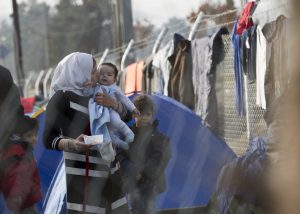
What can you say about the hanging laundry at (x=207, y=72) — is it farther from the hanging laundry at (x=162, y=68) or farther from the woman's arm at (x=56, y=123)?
the woman's arm at (x=56, y=123)

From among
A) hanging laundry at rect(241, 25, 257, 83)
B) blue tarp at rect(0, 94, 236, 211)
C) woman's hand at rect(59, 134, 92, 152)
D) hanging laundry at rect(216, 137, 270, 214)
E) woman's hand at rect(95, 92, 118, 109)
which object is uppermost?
hanging laundry at rect(241, 25, 257, 83)

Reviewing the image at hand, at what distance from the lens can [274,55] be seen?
4.11 metres

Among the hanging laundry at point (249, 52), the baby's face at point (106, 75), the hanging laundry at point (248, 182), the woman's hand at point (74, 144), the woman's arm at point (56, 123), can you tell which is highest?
the hanging laundry at point (249, 52)

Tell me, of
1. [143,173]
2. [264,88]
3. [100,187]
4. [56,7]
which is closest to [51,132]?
[100,187]

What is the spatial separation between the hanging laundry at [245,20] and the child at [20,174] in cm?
211

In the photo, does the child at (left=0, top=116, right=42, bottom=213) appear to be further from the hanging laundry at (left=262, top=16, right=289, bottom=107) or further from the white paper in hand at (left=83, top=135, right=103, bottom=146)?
the hanging laundry at (left=262, top=16, right=289, bottom=107)

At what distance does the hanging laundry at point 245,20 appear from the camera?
15.0ft

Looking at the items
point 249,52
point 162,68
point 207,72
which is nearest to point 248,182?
A: point 249,52

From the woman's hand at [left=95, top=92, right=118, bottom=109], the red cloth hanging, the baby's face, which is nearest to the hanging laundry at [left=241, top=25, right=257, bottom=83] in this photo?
the red cloth hanging

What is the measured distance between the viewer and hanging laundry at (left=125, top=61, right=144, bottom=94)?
7039 mm

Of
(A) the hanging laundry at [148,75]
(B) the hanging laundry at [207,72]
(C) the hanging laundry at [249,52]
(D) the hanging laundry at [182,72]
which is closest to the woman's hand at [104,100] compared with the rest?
(C) the hanging laundry at [249,52]

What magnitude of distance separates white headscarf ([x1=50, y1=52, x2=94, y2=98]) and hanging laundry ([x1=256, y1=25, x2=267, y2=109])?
1.96 m

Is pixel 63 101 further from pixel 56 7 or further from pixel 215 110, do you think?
pixel 56 7

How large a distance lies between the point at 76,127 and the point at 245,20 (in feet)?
7.58
